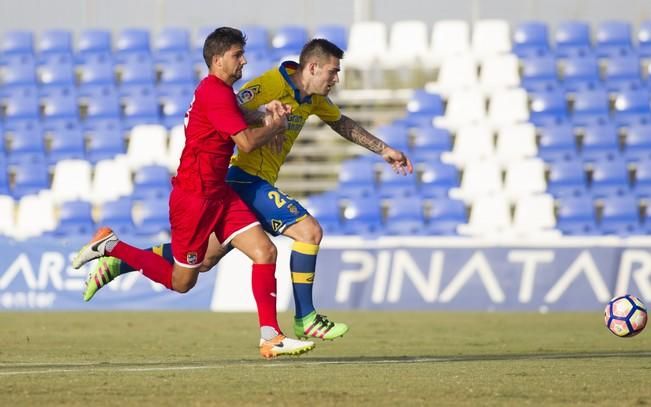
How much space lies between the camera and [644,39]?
23812 millimetres

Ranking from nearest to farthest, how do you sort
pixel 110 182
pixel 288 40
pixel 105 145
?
1. pixel 110 182
2. pixel 105 145
3. pixel 288 40

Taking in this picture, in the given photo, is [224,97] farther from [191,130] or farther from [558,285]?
[558,285]

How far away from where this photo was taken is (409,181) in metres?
21.5

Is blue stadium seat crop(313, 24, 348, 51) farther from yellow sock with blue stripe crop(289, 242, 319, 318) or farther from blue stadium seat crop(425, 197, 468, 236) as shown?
yellow sock with blue stripe crop(289, 242, 319, 318)

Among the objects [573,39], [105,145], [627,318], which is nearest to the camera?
[627,318]

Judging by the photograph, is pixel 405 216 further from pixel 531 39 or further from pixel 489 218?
pixel 531 39

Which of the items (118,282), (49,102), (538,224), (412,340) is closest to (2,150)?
(49,102)

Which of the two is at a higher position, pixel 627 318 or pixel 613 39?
pixel 613 39

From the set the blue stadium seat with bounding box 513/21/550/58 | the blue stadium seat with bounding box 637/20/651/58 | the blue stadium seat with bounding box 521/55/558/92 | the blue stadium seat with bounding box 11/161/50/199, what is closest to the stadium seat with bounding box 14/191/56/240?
the blue stadium seat with bounding box 11/161/50/199

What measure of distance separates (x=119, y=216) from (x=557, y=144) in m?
7.52

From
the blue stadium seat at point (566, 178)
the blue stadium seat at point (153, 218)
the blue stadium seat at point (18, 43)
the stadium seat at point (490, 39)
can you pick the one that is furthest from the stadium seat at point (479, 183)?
the blue stadium seat at point (18, 43)

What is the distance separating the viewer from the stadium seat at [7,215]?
850 inches

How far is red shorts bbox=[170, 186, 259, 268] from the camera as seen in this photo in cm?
926

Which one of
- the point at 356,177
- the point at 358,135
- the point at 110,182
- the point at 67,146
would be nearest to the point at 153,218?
the point at 110,182
